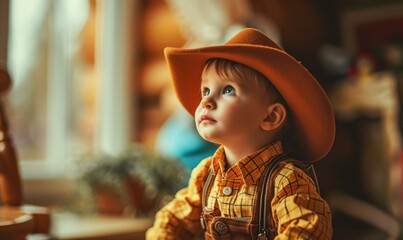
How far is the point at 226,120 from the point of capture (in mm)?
601

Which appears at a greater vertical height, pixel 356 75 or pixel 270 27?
pixel 270 27

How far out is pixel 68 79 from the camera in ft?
6.35

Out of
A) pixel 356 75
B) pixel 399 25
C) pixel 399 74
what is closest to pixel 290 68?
pixel 399 74

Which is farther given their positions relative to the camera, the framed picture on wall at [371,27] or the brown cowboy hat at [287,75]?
the framed picture on wall at [371,27]

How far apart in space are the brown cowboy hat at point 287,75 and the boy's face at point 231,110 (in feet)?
0.10

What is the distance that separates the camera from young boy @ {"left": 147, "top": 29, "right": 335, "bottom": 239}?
1.91 ft

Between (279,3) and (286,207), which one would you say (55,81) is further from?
(286,207)

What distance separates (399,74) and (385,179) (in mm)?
463

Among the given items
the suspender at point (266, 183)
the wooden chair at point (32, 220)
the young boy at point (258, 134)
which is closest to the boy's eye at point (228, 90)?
the young boy at point (258, 134)

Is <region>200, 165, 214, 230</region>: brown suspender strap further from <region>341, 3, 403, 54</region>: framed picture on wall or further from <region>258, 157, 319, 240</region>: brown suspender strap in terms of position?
<region>341, 3, 403, 54</region>: framed picture on wall

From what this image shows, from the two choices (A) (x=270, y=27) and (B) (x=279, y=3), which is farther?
(B) (x=279, y=3)

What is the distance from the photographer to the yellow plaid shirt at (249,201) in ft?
1.83

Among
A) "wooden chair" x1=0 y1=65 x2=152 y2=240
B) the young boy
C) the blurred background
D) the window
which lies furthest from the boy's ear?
the window

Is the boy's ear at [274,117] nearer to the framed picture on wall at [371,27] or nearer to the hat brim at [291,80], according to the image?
the hat brim at [291,80]
